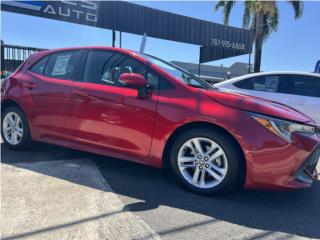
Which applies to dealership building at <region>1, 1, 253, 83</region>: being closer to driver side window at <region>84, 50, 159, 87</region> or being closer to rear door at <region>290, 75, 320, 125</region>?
driver side window at <region>84, 50, 159, 87</region>

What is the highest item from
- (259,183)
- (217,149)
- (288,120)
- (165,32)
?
(165,32)

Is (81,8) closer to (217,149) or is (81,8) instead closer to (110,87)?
(110,87)

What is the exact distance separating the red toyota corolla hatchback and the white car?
9.16ft

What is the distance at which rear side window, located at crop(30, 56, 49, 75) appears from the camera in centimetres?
499

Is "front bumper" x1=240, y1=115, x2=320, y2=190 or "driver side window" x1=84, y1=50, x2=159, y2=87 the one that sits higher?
"driver side window" x1=84, y1=50, x2=159, y2=87

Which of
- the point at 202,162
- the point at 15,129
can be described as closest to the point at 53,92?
the point at 15,129

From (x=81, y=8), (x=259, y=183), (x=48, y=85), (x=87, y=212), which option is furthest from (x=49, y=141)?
(x=81, y=8)

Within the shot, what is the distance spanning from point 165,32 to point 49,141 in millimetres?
12109

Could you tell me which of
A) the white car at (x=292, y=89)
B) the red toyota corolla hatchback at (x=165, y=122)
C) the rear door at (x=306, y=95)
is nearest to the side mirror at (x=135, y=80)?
the red toyota corolla hatchback at (x=165, y=122)

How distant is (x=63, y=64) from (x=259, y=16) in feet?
56.4

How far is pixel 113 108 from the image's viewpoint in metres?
4.03

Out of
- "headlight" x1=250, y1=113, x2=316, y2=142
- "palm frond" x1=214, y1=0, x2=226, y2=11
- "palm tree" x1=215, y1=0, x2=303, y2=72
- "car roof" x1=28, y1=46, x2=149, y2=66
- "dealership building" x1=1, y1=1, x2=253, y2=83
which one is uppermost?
"palm frond" x1=214, y1=0, x2=226, y2=11

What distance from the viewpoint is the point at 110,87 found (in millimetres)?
4164

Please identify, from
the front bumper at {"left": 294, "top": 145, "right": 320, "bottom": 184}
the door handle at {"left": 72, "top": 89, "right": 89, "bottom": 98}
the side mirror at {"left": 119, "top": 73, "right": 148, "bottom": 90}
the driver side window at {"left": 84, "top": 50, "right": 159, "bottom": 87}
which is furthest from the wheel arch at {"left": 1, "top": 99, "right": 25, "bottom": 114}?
the front bumper at {"left": 294, "top": 145, "right": 320, "bottom": 184}
